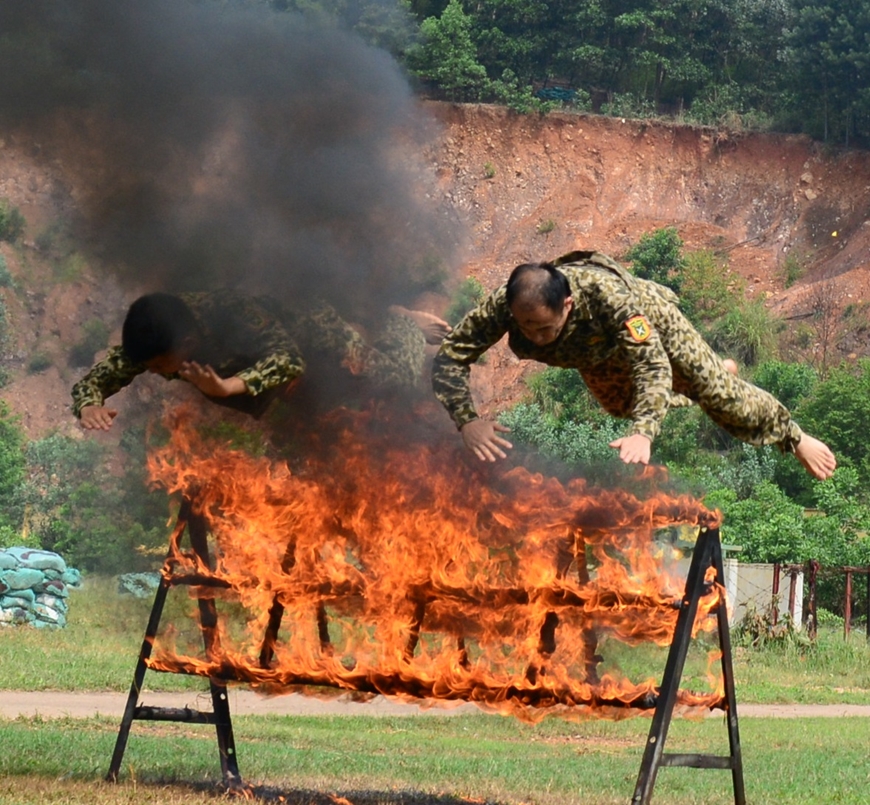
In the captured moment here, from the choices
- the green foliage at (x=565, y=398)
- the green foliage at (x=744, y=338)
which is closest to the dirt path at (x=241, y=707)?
the green foliage at (x=565, y=398)

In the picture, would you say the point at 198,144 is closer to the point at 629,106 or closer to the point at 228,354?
the point at 228,354

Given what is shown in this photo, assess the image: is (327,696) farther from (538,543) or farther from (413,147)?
(413,147)

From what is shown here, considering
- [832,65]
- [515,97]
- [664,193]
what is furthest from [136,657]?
[832,65]

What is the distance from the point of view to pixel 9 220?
941 inches

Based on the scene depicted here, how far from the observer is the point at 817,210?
167 ft

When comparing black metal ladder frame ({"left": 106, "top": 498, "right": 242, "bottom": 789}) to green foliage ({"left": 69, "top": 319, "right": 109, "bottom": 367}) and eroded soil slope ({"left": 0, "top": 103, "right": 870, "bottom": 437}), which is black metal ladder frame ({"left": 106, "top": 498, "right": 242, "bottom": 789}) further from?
eroded soil slope ({"left": 0, "top": 103, "right": 870, "bottom": 437})

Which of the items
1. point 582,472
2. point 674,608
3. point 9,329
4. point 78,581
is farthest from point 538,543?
point 9,329

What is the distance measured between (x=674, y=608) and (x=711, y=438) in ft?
95.0

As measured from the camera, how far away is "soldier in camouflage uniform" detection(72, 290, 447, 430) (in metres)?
6.95

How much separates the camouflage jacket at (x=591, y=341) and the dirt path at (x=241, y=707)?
14.7 ft

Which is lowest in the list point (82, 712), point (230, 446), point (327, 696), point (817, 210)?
point (82, 712)

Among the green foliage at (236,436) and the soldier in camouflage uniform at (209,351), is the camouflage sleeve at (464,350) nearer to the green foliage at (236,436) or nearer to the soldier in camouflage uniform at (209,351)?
the soldier in camouflage uniform at (209,351)

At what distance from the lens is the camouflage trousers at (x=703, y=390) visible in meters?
7.08

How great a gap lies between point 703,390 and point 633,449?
148cm
